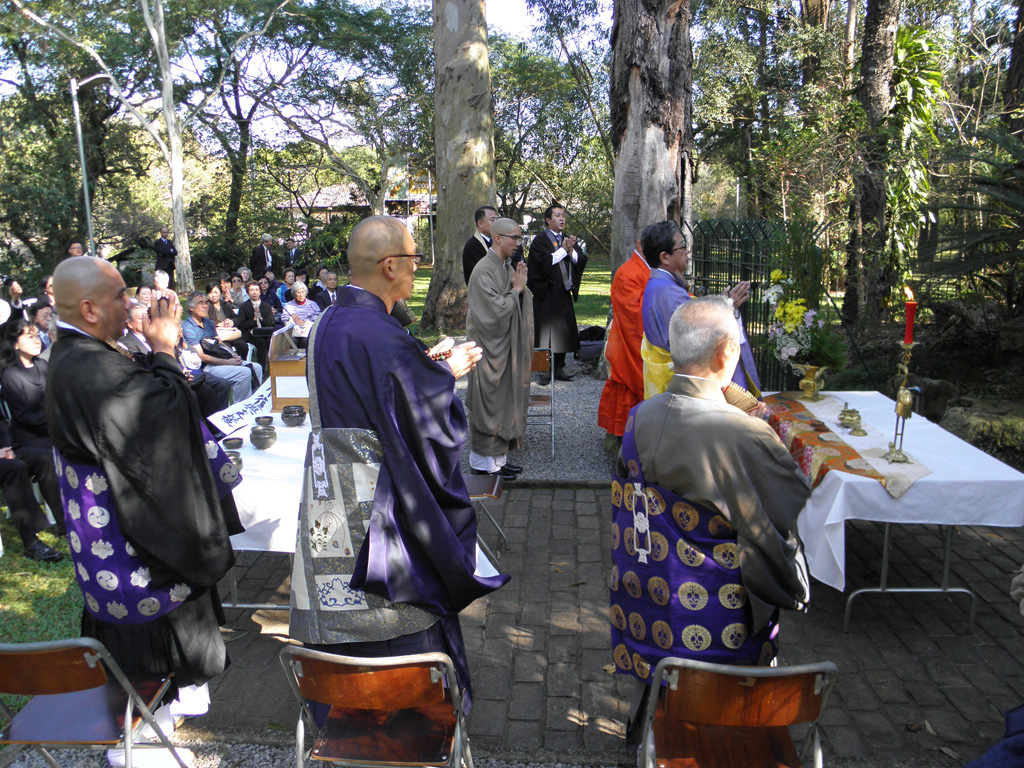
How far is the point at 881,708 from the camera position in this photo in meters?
2.97

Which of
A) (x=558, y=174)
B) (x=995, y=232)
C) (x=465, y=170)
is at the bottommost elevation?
(x=995, y=232)

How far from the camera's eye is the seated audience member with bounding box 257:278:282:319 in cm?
1080

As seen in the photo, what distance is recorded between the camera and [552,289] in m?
8.58

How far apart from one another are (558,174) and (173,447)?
26.6m

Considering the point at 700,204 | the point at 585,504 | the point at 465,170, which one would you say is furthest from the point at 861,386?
the point at 700,204

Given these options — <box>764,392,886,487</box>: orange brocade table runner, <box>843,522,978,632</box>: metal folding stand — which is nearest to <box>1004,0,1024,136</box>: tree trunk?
<box>764,392,886,487</box>: orange brocade table runner

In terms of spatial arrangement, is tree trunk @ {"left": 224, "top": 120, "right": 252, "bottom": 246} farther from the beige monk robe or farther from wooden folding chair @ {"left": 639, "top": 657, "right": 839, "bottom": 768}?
wooden folding chair @ {"left": 639, "top": 657, "right": 839, "bottom": 768}

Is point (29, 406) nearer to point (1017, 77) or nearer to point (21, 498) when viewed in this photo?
point (21, 498)

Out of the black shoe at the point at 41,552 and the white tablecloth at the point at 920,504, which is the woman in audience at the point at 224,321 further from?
the white tablecloth at the point at 920,504

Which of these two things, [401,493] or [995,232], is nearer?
[401,493]

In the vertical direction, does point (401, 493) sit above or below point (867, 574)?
above

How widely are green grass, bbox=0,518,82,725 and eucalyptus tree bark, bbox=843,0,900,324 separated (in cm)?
884

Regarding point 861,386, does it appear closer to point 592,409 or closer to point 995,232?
point 995,232

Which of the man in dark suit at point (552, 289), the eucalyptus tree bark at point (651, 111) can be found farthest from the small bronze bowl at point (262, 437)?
the man in dark suit at point (552, 289)
